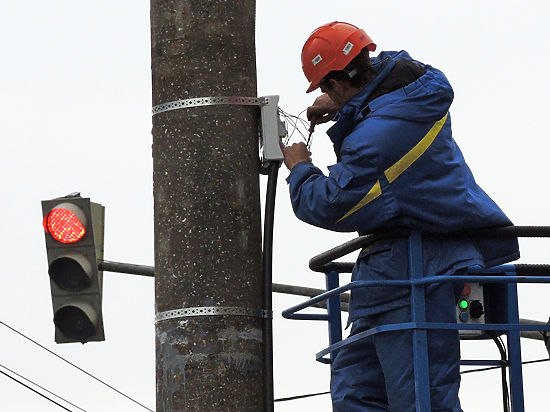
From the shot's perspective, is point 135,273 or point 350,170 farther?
point 135,273

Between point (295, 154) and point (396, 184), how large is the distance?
0.54m

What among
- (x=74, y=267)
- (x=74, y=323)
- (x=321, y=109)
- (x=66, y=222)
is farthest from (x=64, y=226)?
(x=321, y=109)

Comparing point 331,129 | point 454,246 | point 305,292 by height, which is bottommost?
point 305,292

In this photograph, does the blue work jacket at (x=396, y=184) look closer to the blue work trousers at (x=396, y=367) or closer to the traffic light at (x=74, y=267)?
the blue work trousers at (x=396, y=367)

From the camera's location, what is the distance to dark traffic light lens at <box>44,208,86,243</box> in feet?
36.3

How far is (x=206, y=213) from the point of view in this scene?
266 inches

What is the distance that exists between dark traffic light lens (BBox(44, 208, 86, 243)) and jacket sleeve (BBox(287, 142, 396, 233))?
4512mm

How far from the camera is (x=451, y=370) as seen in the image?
261 inches

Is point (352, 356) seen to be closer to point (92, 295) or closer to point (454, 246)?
point (454, 246)

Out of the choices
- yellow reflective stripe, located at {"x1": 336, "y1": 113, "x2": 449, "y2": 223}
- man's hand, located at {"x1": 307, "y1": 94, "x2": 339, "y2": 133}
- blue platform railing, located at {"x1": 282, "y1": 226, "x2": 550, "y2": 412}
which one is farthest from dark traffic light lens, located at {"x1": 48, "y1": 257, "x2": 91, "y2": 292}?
yellow reflective stripe, located at {"x1": 336, "y1": 113, "x2": 449, "y2": 223}

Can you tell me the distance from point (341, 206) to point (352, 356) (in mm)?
755

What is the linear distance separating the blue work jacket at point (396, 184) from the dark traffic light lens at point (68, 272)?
454cm

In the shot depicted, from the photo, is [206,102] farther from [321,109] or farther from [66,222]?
[66,222]

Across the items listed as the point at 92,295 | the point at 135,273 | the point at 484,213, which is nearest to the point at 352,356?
the point at 484,213
